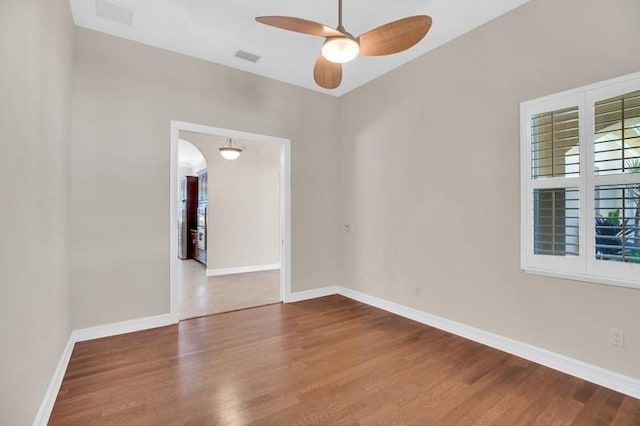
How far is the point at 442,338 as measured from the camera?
3191mm

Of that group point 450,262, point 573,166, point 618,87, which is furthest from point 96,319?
point 618,87

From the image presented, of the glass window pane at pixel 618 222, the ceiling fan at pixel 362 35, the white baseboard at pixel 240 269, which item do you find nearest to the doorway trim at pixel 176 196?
the ceiling fan at pixel 362 35

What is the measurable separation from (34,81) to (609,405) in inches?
169

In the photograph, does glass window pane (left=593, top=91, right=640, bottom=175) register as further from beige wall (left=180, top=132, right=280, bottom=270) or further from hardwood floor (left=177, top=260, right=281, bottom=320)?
beige wall (left=180, top=132, right=280, bottom=270)

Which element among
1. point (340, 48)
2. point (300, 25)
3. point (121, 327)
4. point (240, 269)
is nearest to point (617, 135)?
point (340, 48)

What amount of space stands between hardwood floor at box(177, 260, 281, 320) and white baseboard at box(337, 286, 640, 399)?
6.82ft

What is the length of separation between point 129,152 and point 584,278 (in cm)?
453

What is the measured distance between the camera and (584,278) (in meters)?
2.41

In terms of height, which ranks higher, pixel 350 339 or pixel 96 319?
pixel 96 319

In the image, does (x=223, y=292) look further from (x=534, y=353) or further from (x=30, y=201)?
(x=534, y=353)

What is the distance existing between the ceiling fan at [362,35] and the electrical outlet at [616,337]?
264 centimetres

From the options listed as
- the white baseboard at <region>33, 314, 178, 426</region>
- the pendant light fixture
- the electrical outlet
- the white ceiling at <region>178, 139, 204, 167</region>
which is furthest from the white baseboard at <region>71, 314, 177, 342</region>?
the white ceiling at <region>178, 139, 204, 167</region>

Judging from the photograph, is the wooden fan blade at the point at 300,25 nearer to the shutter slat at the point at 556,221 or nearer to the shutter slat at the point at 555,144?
the shutter slat at the point at 555,144

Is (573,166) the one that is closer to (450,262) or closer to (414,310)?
(450,262)
